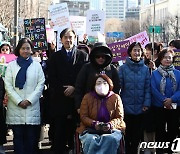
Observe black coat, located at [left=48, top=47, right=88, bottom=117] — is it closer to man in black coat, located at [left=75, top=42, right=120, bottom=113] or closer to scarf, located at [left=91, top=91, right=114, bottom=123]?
man in black coat, located at [left=75, top=42, right=120, bottom=113]

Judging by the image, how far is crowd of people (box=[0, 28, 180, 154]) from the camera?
6188 mm

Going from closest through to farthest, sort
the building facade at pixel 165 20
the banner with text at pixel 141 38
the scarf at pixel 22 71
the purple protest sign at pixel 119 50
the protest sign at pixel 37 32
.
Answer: the scarf at pixel 22 71 < the purple protest sign at pixel 119 50 < the protest sign at pixel 37 32 < the banner with text at pixel 141 38 < the building facade at pixel 165 20

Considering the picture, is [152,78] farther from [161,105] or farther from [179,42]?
[179,42]

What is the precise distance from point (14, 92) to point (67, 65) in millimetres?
851

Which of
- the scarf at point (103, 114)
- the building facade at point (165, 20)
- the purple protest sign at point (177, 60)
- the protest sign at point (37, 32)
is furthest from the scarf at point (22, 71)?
the building facade at point (165, 20)

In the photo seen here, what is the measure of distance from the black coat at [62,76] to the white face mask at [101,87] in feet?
2.28

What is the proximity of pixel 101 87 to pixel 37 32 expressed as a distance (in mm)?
3804

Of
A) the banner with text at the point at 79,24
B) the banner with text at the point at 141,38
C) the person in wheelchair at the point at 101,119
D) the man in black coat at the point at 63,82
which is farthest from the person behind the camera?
the banner with text at the point at 79,24

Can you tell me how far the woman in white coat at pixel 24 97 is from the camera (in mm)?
6641

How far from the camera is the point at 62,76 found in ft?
22.1

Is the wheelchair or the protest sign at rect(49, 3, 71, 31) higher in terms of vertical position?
the protest sign at rect(49, 3, 71, 31)

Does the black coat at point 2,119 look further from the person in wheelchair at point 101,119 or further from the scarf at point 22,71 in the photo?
the person in wheelchair at point 101,119

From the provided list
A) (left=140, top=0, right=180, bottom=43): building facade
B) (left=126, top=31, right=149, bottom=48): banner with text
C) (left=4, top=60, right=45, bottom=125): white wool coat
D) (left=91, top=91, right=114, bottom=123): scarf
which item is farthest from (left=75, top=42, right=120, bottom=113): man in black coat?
(left=140, top=0, right=180, bottom=43): building facade

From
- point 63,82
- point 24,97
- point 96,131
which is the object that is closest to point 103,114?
point 96,131
